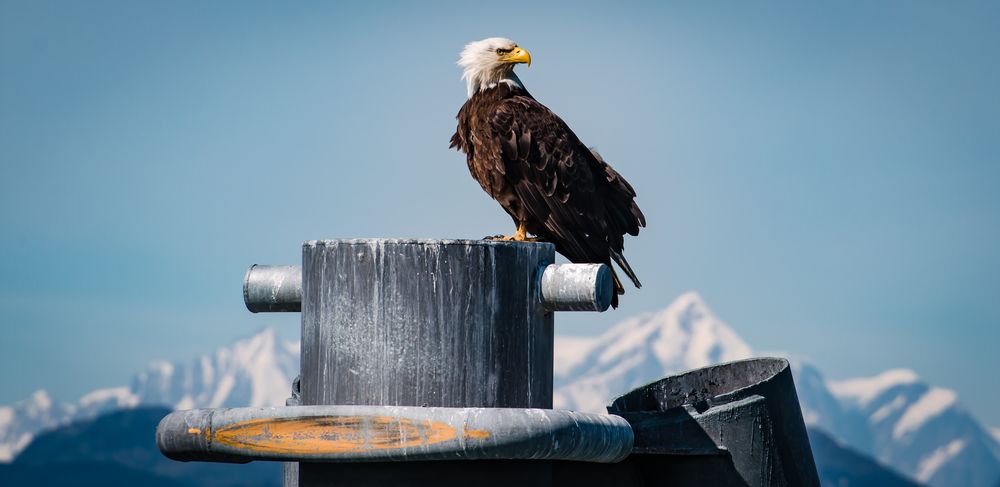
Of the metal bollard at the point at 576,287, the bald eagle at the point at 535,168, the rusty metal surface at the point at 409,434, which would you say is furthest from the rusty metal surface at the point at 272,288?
the bald eagle at the point at 535,168

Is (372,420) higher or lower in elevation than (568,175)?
lower

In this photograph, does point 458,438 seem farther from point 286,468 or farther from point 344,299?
point 286,468

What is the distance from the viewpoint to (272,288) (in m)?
4.09

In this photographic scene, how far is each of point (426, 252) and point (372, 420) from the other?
0.50m

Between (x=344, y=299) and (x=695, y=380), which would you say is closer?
(x=344, y=299)

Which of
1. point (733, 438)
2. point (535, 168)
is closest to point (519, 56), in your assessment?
point (535, 168)

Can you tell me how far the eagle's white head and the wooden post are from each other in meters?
3.97

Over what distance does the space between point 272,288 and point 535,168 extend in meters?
2.99

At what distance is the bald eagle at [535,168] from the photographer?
6.45 metres

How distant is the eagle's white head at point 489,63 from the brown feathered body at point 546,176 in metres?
0.08

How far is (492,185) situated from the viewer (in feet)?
22.8

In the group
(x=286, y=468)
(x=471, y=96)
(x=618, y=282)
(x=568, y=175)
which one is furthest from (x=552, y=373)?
(x=471, y=96)

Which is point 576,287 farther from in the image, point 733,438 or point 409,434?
point 733,438

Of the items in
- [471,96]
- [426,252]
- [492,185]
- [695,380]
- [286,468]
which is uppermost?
[471,96]
